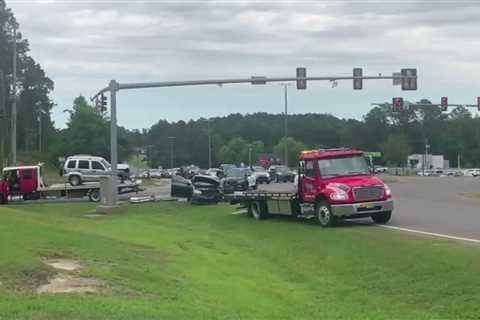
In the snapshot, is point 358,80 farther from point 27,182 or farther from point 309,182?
point 27,182

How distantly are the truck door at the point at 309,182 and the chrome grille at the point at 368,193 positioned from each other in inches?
63.5

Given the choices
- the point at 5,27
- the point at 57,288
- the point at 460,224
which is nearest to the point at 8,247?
the point at 57,288

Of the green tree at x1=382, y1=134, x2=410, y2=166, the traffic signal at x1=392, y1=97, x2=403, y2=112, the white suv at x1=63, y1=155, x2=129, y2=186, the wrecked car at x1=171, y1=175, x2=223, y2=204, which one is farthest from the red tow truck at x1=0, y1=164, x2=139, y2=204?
the green tree at x1=382, y1=134, x2=410, y2=166

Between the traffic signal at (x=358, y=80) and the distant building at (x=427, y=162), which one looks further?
the distant building at (x=427, y=162)

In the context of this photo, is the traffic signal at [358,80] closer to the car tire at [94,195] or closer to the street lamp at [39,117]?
the car tire at [94,195]

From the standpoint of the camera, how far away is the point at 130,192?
4562cm

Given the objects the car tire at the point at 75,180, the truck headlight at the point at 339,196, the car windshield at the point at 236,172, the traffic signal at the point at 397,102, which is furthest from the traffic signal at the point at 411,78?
the truck headlight at the point at 339,196

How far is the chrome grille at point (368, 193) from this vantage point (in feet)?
75.6

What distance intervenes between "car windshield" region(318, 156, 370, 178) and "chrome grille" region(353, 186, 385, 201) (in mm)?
893

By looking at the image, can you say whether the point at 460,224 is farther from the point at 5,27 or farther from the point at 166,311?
the point at 5,27

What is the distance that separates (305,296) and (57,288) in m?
4.17

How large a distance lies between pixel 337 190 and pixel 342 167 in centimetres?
126

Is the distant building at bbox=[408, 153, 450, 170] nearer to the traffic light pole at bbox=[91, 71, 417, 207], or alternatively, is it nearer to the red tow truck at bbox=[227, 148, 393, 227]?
the traffic light pole at bbox=[91, 71, 417, 207]

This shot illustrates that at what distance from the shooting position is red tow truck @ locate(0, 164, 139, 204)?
144ft
